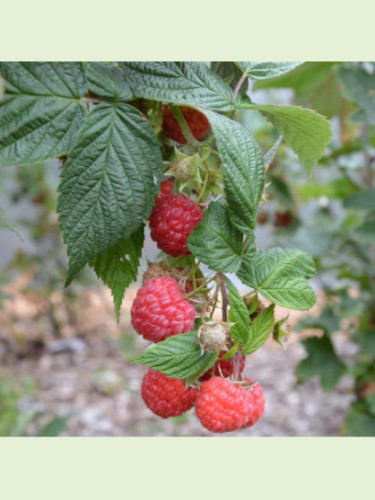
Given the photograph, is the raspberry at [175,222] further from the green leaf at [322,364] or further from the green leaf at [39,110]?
the green leaf at [322,364]

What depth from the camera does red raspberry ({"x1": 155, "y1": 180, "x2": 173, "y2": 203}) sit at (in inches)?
15.9

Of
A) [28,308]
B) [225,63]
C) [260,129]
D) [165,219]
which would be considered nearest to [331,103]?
[260,129]

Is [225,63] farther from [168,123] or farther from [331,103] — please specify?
[331,103]

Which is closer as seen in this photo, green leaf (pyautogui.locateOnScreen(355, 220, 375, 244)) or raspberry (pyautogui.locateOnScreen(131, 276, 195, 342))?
raspberry (pyautogui.locateOnScreen(131, 276, 195, 342))

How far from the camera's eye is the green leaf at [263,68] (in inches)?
16.9

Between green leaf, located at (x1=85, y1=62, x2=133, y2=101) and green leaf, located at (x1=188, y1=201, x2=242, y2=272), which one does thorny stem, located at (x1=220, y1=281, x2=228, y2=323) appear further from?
green leaf, located at (x1=85, y1=62, x2=133, y2=101)

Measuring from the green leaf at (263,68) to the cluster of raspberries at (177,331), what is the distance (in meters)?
0.06

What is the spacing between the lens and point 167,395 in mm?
393

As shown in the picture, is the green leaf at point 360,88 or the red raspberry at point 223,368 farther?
the green leaf at point 360,88

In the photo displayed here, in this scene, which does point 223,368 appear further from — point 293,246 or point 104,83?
point 293,246

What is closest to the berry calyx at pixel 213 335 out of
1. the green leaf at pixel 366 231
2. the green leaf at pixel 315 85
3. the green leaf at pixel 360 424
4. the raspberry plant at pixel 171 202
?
the raspberry plant at pixel 171 202

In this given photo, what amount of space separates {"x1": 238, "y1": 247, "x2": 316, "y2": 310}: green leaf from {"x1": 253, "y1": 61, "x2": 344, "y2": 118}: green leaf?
68 cm

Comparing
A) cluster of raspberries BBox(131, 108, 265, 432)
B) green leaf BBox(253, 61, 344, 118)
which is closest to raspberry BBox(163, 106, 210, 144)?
cluster of raspberries BBox(131, 108, 265, 432)

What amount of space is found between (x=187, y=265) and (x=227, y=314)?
59mm
